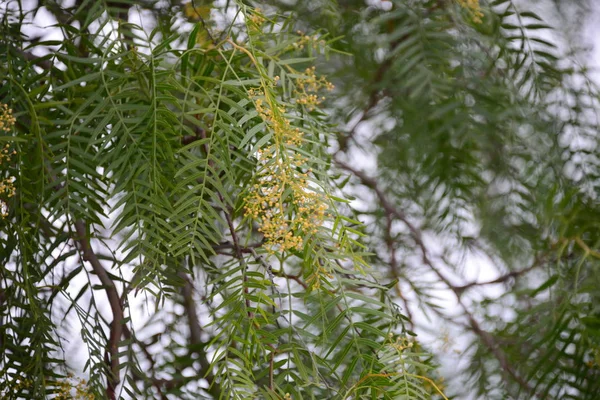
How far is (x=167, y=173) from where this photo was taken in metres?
0.47

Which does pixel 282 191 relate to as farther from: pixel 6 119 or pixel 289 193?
pixel 6 119

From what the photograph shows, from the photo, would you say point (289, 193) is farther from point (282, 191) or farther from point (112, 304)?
point (112, 304)

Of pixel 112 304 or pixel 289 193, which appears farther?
pixel 112 304

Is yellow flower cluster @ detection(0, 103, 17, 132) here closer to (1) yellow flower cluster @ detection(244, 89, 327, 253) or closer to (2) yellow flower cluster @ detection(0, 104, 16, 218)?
(2) yellow flower cluster @ detection(0, 104, 16, 218)

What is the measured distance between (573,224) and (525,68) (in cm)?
17

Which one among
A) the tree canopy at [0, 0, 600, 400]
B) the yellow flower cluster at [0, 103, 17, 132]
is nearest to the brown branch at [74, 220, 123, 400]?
the tree canopy at [0, 0, 600, 400]

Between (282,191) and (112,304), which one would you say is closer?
(282,191)

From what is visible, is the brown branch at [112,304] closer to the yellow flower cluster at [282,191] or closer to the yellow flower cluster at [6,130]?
the yellow flower cluster at [6,130]

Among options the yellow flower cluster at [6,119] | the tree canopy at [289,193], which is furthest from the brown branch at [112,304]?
the yellow flower cluster at [6,119]

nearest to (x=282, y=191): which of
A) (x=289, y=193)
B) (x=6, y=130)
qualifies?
(x=289, y=193)

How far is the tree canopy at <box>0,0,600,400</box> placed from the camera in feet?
1.31

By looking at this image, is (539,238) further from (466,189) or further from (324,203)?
(324,203)

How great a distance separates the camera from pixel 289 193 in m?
0.38

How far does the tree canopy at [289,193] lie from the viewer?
1.31 feet
